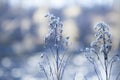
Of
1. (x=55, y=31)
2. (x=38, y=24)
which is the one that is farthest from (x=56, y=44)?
(x=38, y=24)

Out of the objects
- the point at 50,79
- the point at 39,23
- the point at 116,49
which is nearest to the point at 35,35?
the point at 39,23

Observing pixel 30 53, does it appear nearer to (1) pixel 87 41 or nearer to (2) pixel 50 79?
(1) pixel 87 41

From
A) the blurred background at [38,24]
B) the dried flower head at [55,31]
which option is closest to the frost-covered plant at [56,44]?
the dried flower head at [55,31]

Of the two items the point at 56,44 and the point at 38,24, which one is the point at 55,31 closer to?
the point at 56,44

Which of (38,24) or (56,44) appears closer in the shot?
(56,44)

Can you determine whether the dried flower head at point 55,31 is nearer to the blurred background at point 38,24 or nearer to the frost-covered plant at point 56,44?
the frost-covered plant at point 56,44

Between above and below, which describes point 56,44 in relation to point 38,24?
below

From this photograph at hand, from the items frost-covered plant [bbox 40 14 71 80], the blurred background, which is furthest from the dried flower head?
the blurred background

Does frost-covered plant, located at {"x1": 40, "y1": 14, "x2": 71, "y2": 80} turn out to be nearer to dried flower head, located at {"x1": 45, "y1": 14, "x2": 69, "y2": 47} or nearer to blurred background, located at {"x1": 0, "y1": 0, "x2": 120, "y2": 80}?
dried flower head, located at {"x1": 45, "y1": 14, "x2": 69, "y2": 47}
